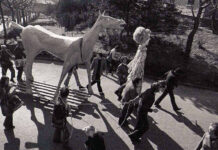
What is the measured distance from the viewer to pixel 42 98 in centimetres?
821

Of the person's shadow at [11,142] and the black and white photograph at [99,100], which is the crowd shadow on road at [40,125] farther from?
the person's shadow at [11,142]

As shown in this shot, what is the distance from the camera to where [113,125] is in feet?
23.6

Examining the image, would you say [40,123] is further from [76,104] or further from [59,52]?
[59,52]

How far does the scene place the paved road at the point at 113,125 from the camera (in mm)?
6277

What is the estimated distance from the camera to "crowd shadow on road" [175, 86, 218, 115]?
8.91 meters

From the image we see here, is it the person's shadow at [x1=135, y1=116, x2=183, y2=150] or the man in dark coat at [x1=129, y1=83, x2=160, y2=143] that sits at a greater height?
the man in dark coat at [x1=129, y1=83, x2=160, y2=143]

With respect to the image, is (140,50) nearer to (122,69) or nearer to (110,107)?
(122,69)

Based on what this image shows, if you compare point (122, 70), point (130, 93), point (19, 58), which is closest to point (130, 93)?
point (130, 93)

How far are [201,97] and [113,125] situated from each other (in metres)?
4.40

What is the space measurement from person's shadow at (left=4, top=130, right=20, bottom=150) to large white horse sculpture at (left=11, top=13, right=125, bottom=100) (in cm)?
200

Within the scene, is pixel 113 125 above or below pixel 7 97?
below

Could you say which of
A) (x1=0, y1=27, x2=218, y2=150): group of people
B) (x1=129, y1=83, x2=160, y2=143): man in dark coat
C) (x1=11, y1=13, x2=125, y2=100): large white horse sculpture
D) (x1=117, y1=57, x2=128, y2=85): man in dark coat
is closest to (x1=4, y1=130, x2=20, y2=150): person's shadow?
(x1=0, y1=27, x2=218, y2=150): group of people

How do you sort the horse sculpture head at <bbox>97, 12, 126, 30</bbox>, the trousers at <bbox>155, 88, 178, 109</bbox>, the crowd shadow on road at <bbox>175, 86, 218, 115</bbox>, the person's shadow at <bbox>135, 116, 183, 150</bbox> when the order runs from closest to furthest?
the person's shadow at <bbox>135, 116, 183, 150</bbox>
the horse sculpture head at <bbox>97, 12, 126, 30</bbox>
the trousers at <bbox>155, 88, 178, 109</bbox>
the crowd shadow on road at <bbox>175, 86, 218, 115</bbox>

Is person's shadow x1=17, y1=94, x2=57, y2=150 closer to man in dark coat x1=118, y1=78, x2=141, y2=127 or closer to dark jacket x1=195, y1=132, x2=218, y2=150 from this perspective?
man in dark coat x1=118, y1=78, x2=141, y2=127
